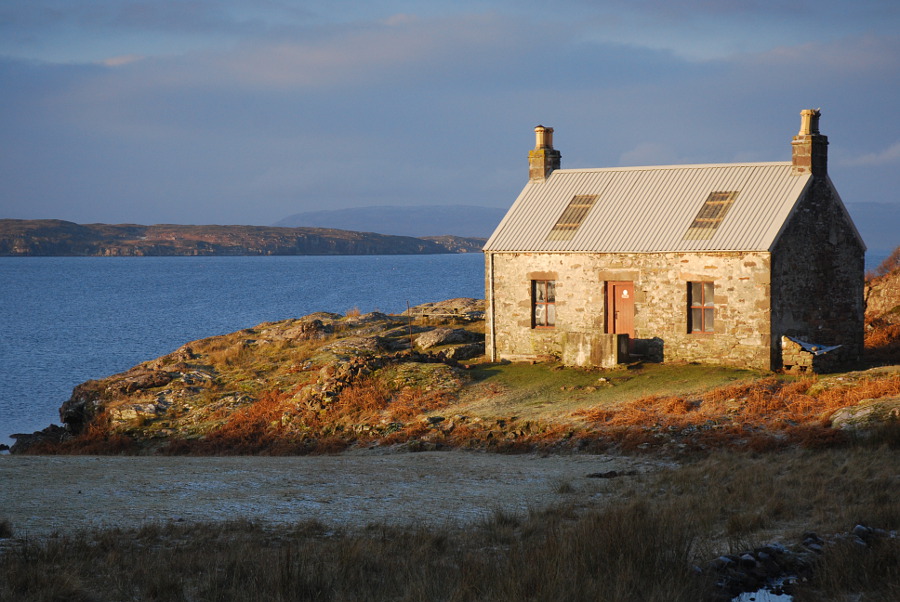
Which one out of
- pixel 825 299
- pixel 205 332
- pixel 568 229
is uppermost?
pixel 568 229

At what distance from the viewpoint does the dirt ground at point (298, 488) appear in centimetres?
1254

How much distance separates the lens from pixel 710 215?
26.5m

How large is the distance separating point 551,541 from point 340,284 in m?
127

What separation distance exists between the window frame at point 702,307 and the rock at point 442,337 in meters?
9.13

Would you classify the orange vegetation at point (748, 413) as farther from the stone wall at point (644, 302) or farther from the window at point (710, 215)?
the window at point (710, 215)

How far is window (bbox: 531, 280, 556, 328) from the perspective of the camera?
2825 centimetres

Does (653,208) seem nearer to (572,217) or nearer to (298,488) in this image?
(572,217)

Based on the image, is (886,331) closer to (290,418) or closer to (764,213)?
(764,213)

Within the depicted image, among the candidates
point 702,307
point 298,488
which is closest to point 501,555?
point 298,488

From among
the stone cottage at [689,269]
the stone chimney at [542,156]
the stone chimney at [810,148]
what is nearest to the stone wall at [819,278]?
the stone cottage at [689,269]

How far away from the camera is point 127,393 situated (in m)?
29.6

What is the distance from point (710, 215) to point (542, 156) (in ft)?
24.1

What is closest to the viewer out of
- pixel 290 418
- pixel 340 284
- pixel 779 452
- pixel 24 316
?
pixel 779 452

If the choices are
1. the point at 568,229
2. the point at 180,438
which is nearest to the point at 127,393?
the point at 180,438
